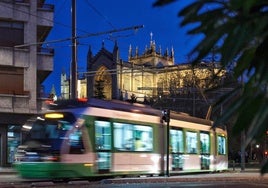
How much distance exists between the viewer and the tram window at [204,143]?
116 feet

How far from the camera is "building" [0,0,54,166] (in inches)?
1660

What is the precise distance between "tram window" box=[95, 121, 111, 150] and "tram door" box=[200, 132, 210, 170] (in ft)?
37.3

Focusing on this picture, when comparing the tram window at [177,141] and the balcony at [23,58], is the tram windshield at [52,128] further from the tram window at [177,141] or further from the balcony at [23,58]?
the balcony at [23,58]

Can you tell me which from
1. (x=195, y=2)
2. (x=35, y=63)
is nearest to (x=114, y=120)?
(x=35, y=63)

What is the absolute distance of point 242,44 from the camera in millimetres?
2881

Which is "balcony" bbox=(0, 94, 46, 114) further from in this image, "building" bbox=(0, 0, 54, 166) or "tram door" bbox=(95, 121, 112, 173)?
"tram door" bbox=(95, 121, 112, 173)

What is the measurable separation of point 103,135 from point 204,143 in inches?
487

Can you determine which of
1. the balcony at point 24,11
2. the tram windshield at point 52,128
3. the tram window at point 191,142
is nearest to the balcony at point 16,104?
the balcony at point 24,11

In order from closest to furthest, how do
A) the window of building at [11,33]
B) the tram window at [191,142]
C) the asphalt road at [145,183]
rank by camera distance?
A: the asphalt road at [145,183] → the tram window at [191,142] → the window of building at [11,33]

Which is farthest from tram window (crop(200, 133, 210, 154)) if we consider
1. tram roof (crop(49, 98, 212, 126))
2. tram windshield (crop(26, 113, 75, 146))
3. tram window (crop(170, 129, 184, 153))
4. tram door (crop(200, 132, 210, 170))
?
tram windshield (crop(26, 113, 75, 146))

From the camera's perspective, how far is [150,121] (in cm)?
2880

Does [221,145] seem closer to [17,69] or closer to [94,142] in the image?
[17,69]

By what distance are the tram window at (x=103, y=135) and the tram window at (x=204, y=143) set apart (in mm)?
11427

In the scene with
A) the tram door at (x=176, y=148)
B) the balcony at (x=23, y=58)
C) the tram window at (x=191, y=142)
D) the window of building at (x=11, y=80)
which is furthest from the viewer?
the window of building at (x=11, y=80)
